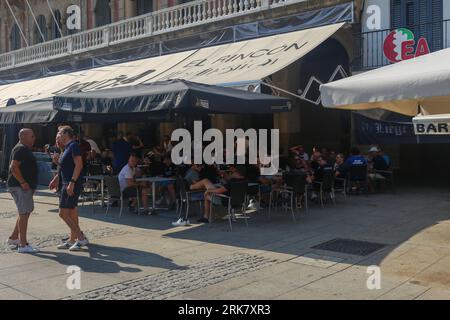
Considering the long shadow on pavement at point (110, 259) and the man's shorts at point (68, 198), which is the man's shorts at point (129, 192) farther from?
the man's shorts at point (68, 198)

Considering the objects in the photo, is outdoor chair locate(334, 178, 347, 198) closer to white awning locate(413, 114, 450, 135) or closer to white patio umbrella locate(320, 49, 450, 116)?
white patio umbrella locate(320, 49, 450, 116)

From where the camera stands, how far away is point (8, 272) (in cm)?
593

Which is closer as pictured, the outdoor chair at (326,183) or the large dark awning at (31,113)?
the outdoor chair at (326,183)

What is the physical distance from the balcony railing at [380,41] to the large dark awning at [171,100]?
14.1 ft

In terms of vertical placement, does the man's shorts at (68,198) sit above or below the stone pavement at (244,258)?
above

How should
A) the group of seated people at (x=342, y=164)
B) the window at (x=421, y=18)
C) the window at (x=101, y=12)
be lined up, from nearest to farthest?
the group of seated people at (x=342, y=164) < the window at (x=421, y=18) < the window at (x=101, y=12)

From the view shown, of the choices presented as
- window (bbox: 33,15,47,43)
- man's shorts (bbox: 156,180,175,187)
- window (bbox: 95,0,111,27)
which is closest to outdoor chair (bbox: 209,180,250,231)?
man's shorts (bbox: 156,180,175,187)

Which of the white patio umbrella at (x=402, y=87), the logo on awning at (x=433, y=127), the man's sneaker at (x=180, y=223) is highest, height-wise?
the white patio umbrella at (x=402, y=87)

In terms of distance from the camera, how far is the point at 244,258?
655cm

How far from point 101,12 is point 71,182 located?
17.0 meters

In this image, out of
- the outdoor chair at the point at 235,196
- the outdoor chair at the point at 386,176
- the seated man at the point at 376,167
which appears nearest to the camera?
the outdoor chair at the point at 235,196

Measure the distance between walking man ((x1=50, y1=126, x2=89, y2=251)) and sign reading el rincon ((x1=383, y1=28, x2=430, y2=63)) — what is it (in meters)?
8.84

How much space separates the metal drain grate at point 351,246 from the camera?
22.6 ft

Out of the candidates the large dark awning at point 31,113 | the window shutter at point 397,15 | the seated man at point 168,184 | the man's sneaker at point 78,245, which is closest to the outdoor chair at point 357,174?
the window shutter at point 397,15
